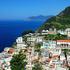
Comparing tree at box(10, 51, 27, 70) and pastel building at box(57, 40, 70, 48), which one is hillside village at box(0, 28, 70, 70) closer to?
pastel building at box(57, 40, 70, 48)

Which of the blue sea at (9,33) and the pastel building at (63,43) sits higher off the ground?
the pastel building at (63,43)

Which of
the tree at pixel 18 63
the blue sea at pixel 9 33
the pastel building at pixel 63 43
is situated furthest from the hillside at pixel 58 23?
the tree at pixel 18 63

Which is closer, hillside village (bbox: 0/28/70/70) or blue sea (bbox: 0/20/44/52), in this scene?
hillside village (bbox: 0/28/70/70)

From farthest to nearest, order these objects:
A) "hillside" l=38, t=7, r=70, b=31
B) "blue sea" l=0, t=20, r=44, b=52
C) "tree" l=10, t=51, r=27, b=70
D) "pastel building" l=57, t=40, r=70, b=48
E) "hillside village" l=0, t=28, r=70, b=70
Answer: "blue sea" l=0, t=20, r=44, b=52
"hillside" l=38, t=7, r=70, b=31
"pastel building" l=57, t=40, r=70, b=48
"hillside village" l=0, t=28, r=70, b=70
"tree" l=10, t=51, r=27, b=70

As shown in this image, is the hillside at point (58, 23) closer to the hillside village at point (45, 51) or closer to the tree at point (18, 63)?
the hillside village at point (45, 51)

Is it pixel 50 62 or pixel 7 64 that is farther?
pixel 50 62

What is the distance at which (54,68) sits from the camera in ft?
91.0

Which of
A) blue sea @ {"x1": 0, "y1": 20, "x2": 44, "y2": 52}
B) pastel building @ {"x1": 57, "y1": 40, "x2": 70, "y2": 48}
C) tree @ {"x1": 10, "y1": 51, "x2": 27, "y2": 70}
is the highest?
tree @ {"x1": 10, "y1": 51, "x2": 27, "y2": 70}

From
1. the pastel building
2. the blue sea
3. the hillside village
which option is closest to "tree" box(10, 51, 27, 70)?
the hillside village

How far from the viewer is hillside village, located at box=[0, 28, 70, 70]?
28.8m

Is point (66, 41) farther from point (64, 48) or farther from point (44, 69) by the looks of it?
point (44, 69)

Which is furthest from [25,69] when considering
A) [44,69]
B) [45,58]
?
[45,58]

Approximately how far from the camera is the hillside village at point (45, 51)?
28828 millimetres

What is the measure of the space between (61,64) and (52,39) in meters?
11.8
